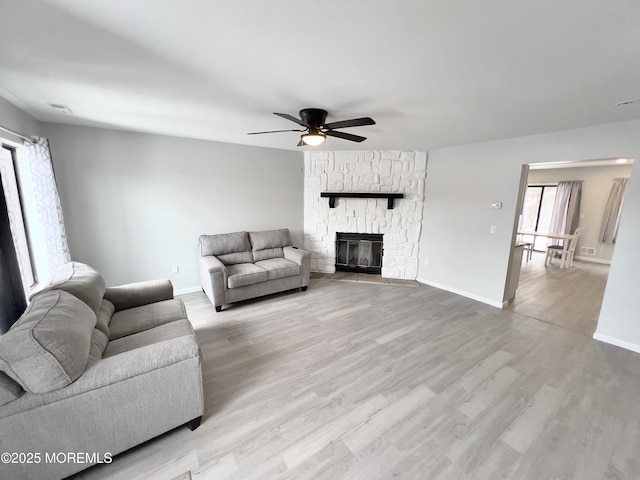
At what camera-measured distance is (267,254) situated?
14.2 feet

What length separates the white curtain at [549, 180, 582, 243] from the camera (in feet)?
21.1

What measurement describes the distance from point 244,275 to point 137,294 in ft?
4.05

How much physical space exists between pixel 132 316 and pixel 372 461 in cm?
229

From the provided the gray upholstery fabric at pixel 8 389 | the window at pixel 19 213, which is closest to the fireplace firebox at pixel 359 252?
the window at pixel 19 213

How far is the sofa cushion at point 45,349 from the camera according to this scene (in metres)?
1.22

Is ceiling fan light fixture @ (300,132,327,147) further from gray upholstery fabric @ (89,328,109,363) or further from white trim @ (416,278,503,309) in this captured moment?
white trim @ (416,278,503,309)

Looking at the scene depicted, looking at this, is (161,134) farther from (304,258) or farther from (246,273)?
(304,258)

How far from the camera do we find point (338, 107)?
2.36m

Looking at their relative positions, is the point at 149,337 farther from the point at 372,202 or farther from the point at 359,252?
the point at 372,202

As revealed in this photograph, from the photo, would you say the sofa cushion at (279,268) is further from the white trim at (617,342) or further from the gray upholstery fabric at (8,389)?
the white trim at (617,342)

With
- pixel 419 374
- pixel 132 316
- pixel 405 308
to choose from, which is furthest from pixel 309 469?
pixel 405 308

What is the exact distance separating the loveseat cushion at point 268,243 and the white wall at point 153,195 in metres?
A: 0.28

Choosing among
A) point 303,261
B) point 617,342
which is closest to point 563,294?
point 617,342

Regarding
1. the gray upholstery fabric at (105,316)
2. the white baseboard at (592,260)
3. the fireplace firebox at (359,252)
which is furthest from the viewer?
the white baseboard at (592,260)
